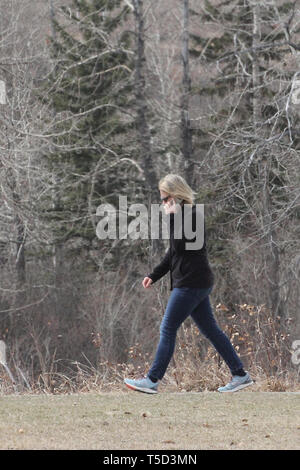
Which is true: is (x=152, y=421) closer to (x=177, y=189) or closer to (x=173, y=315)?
(x=173, y=315)

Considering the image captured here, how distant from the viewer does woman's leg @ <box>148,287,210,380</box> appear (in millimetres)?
8031

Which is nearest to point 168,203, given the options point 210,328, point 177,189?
point 177,189

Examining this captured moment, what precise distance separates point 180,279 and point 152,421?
1.26m

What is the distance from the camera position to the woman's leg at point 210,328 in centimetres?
825

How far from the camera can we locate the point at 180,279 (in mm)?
8023

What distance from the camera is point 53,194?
93.7 feet

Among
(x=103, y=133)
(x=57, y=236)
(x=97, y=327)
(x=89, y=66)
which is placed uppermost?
(x=89, y=66)

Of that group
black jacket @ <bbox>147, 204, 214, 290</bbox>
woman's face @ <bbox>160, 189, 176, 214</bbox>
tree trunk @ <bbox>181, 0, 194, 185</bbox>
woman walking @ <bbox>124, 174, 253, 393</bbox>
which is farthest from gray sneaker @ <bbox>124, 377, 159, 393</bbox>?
tree trunk @ <bbox>181, 0, 194, 185</bbox>

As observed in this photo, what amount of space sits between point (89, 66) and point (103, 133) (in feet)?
6.78

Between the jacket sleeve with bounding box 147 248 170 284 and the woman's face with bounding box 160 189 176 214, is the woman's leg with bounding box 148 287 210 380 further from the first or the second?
the woman's face with bounding box 160 189 176 214

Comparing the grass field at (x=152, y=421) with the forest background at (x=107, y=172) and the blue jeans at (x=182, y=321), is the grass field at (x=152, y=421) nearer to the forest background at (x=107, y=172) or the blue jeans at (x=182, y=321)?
the blue jeans at (x=182, y=321)

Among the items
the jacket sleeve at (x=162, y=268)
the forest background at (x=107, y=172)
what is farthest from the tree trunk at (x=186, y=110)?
the jacket sleeve at (x=162, y=268)
